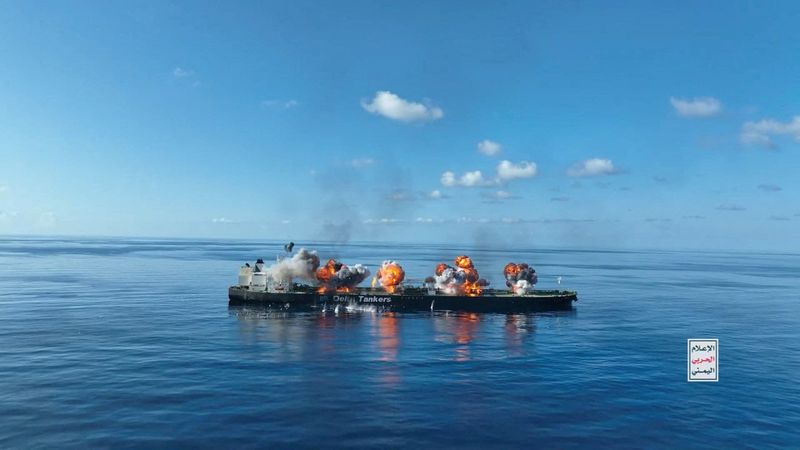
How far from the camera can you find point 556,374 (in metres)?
60.8

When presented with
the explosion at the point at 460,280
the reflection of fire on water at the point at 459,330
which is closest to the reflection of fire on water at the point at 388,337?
the reflection of fire on water at the point at 459,330

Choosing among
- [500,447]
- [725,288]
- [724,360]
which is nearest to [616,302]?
[724,360]

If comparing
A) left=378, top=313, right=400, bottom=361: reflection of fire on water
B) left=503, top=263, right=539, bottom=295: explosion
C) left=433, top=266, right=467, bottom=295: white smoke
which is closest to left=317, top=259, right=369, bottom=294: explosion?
left=378, top=313, right=400, bottom=361: reflection of fire on water

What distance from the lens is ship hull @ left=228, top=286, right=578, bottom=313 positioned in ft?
378

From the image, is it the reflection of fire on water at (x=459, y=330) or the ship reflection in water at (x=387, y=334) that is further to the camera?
the reflection of fire on water at (x=459, y=330)

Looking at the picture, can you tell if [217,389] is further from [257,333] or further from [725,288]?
[725,288]

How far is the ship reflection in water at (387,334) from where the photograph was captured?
230 feet

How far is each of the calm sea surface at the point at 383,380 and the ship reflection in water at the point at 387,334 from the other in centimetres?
49

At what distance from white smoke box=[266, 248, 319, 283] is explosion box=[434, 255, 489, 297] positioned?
32.5 meters

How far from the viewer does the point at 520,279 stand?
12275 centimetres

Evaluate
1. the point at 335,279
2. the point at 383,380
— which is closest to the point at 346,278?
the point at 335,279

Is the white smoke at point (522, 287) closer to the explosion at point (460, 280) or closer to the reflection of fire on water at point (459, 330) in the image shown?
the explosion at point (460, 280)

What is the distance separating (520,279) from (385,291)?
113ft

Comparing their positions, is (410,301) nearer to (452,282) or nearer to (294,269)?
(452,282)
